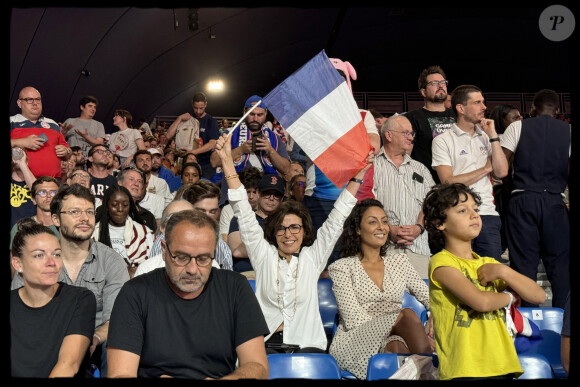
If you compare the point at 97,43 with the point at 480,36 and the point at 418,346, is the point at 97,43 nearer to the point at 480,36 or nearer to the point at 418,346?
the point at 480,36

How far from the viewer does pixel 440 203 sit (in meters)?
3.32

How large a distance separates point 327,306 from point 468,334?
5.51 feet

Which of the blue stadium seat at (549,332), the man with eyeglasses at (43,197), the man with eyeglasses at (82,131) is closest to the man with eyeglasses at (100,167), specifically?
the man with eyeglasses at (43,197)

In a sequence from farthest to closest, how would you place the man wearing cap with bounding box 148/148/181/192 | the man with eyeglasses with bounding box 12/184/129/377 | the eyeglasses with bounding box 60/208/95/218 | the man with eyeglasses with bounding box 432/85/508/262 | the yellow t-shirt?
the man wearing cap with bounding box 148/148/181/192, the man with eyeglasses with bounding box 432/85/508/262, the eyeglasses with bounding box 60/208/95/218, the man with eyeglasses with bounding box 12/184/129/377, the yellow t-shirt

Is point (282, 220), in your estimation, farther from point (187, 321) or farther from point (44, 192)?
point (44, 192)

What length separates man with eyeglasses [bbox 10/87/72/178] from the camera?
6.59m

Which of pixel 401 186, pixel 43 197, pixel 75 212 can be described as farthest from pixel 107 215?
pixel 401 186

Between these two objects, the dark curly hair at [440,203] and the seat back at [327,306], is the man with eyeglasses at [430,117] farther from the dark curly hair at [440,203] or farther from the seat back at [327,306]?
the dark curly hair at [440,203]

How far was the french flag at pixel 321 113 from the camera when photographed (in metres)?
4.29

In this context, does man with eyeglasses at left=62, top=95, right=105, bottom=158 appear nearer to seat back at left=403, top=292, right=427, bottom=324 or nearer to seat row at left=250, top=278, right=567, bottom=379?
seat row at left=250, top=278, right=567, bottom=379

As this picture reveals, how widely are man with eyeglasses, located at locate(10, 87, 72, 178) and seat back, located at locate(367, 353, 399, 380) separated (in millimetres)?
4291

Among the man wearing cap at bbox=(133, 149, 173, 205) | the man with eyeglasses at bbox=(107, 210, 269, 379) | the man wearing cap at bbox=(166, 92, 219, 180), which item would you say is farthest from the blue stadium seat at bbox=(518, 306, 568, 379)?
the man wearing cap at bbox=(166, 92, 219, 180)

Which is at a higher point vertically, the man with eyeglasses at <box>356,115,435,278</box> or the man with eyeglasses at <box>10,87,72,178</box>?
the man with eyeglasses at <box>10,87,72,178</box>

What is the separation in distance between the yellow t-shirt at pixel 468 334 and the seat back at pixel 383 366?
308 millimetres
